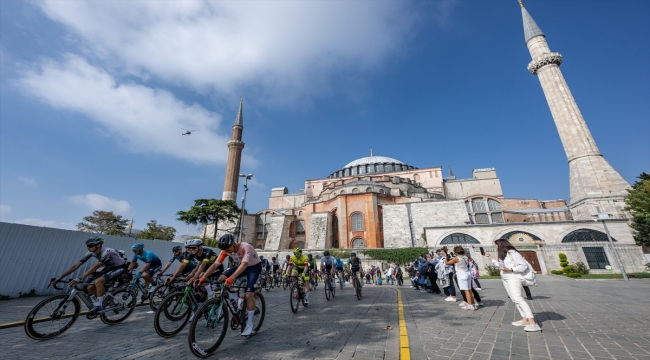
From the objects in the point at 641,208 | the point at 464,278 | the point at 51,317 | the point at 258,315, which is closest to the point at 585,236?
the point at 641,208

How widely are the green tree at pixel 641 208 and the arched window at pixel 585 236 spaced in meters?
2.28

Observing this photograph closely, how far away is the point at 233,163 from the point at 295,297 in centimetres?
4210

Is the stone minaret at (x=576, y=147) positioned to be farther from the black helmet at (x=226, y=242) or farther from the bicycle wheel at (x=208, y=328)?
the bicycle wheel at (x=208, y=328)

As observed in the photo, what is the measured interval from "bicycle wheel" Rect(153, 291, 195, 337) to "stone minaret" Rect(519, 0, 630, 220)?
121 ft

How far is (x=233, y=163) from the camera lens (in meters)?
45.2

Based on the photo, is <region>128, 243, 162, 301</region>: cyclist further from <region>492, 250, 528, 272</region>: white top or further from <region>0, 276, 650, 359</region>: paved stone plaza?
<region>492, 250, 528, 272</region>: white top

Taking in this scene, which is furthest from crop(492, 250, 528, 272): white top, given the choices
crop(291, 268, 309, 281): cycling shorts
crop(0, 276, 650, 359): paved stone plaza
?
crop(291, 268, 309, 281): cycling shorts

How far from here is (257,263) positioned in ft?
14.4

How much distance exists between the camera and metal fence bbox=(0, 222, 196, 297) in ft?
27.2

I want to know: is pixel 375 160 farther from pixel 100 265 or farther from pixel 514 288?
pixel 100 265

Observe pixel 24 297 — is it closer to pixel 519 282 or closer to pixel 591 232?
pixel 519 282

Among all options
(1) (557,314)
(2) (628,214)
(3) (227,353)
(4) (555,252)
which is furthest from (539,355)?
(2) (628,214)

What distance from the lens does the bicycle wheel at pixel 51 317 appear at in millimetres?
4195

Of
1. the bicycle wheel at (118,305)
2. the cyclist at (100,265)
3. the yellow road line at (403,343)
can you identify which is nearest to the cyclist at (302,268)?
the yellow road line at (403,343)
